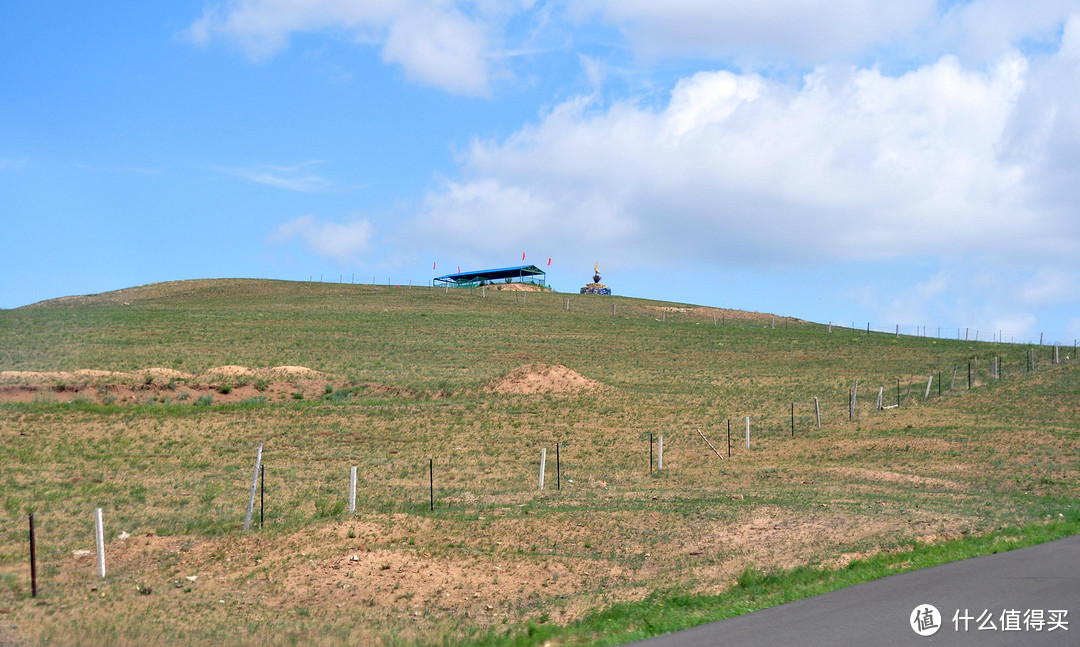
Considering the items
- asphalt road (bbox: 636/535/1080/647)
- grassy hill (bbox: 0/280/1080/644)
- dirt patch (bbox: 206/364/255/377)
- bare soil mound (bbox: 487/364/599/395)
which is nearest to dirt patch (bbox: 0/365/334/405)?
dirt patch (bbox: 206/364/255/377)

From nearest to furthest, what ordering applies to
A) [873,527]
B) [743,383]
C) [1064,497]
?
[873,527], [1064,497], [743,383]

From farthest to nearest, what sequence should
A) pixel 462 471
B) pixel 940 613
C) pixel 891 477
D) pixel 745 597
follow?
pixel 462 471 < pixel 891 477 < pixel 745 597 < pixel 940 613

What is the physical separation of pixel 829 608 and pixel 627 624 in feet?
8.91

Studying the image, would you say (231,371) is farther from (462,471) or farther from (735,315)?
(735,315)

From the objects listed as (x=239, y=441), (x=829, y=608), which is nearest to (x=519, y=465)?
(x=239, y=441)

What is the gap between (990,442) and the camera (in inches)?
1232

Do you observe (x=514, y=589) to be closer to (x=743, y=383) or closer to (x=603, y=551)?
(x=603, y=551)

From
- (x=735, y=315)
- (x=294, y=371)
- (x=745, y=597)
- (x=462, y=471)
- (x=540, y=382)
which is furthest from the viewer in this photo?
(x=735, y=315)

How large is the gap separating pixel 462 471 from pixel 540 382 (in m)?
19.8

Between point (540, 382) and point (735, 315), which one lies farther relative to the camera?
point (735, 315)

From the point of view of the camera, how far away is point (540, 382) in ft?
167

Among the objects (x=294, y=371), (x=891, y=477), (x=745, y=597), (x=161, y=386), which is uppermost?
(x=294, y=371)

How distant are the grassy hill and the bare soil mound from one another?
0.27m

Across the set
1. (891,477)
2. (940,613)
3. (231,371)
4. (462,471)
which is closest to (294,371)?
(231,371)
